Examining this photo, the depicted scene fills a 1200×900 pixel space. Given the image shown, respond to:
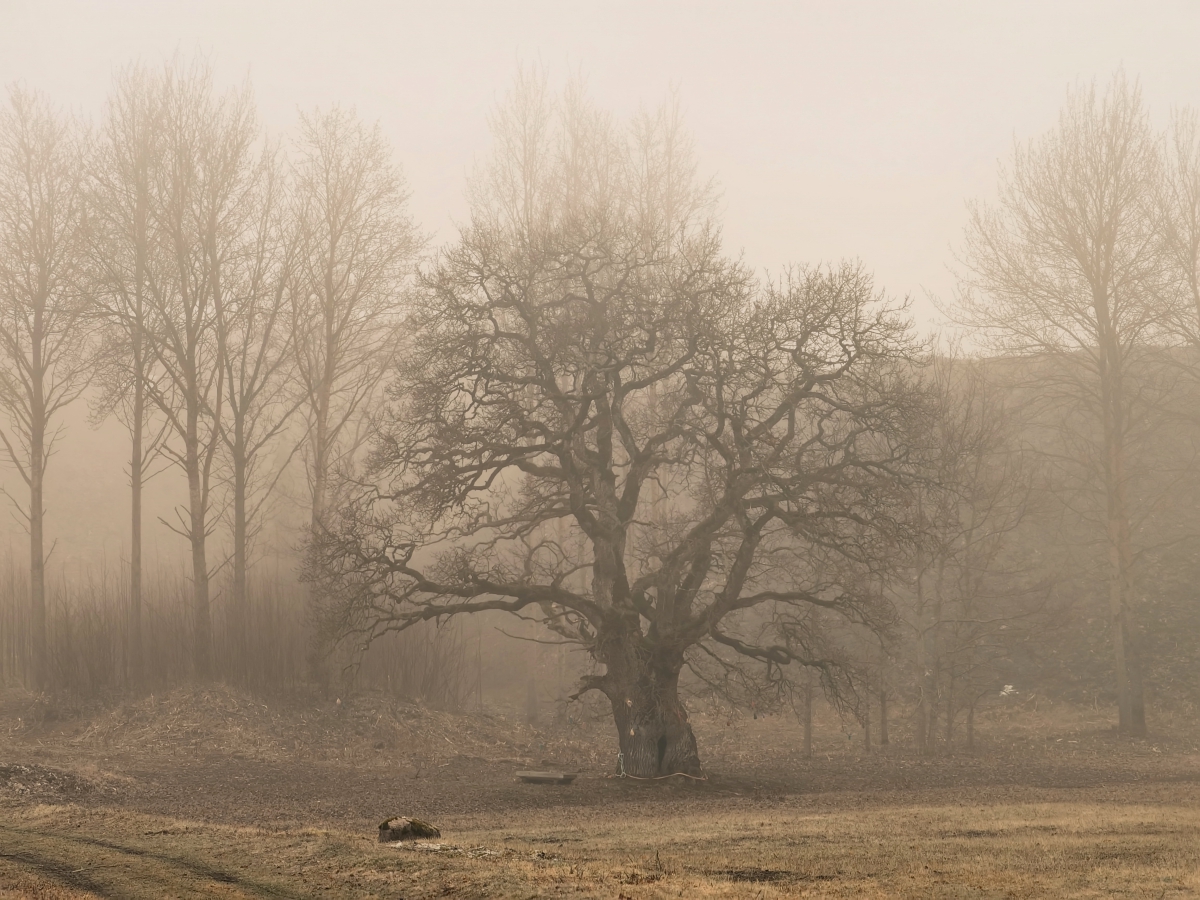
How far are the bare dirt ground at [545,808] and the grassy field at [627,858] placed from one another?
0.13ft

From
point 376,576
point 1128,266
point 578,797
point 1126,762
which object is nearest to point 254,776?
point 376,576

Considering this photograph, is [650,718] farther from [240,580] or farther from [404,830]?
[240,580]

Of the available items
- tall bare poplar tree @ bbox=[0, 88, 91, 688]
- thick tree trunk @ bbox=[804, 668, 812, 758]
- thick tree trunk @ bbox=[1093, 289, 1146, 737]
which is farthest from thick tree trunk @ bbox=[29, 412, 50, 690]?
thick tree trunk @ bbox=[1093, 289, 1146, 737]

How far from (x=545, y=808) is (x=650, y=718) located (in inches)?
133

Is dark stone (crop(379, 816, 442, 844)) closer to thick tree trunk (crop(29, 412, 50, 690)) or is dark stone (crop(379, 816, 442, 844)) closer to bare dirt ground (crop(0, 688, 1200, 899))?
bare dirt ground (crop(0, 688, 1200, 899))

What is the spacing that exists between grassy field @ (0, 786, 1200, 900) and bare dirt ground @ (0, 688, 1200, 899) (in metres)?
0.04

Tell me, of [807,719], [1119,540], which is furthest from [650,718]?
[1119,540]

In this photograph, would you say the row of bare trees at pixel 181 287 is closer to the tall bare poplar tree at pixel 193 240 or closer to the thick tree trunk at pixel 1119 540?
the tall bare poplar tree at pixel 193 240

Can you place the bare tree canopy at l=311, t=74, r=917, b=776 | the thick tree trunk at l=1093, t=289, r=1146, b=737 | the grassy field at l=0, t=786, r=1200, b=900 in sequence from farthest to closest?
the thick tree trunk at l=1093, t=289, r=1146, b=737
the bare tree canopy at l=311, t=74, r=917, b=776
the grassy field at l=0, t=786, r=1200, b=900

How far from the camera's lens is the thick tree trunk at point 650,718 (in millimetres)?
17516

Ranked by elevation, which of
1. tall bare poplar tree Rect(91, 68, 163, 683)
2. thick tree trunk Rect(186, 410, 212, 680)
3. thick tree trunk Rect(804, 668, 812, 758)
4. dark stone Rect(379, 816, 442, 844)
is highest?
tall bare poplar tree Rect(91, 68, 163, 683)

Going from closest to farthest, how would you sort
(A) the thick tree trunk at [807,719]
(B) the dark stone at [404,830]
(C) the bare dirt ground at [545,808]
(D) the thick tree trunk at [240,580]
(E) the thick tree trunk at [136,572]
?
(C) the bare dirt ground at [545,808], (B) the dark stone at [404,830], (A) the thick tree trunk at [807,719], (E) the thick tree trunk at [136,572], (D) the thick tree trunk at [240,580]

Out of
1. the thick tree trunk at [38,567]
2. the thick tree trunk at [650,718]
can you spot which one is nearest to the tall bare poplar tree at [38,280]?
the thick tree trunk at [38,567]

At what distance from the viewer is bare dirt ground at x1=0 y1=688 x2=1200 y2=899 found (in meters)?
8.66
